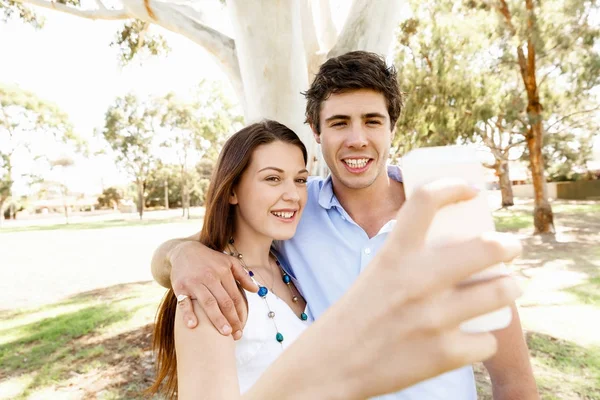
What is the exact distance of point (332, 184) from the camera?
180cm

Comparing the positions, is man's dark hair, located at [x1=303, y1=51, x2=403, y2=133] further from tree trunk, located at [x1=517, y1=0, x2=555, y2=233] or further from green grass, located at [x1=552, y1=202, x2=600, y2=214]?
green grass, located at [x1=552, y1=202, x2=600, y2=214]

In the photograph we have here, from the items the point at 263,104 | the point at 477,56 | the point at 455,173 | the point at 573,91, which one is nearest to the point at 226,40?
the point at 263,104

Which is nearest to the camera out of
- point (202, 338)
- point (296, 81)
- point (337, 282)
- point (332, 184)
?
point (202, 338)

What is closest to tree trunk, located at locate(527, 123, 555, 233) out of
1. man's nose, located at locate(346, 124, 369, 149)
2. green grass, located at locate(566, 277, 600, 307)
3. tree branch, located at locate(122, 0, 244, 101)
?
green grass, located at locate(566, 277, 600, 307)

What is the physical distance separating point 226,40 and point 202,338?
128 inches

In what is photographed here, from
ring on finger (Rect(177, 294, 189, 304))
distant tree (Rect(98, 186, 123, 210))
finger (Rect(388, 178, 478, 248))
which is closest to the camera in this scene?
finger (Rect(388, 178, 478, 248))

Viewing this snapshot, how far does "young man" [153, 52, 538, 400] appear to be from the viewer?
3.96 ft

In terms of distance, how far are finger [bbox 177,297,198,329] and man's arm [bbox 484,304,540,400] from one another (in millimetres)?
866

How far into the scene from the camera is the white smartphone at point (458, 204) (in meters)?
0.45

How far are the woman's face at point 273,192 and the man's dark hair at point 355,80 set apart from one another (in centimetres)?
37

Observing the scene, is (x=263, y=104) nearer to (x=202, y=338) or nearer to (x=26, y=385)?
(x=202, y=338)

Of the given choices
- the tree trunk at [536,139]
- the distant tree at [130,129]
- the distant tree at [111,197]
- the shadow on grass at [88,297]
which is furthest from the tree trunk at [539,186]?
the distant tree at [111,197]

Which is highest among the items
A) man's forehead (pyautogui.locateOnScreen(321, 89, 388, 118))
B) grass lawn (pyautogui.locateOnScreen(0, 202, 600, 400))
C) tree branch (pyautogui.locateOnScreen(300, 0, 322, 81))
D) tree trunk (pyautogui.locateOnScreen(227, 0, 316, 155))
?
tree branch (pyautogui.locateOnScreen(300, 0, 322, 81))

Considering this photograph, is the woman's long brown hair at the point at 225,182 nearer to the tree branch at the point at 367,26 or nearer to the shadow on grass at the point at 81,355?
the tree branch at the point at 367,26
